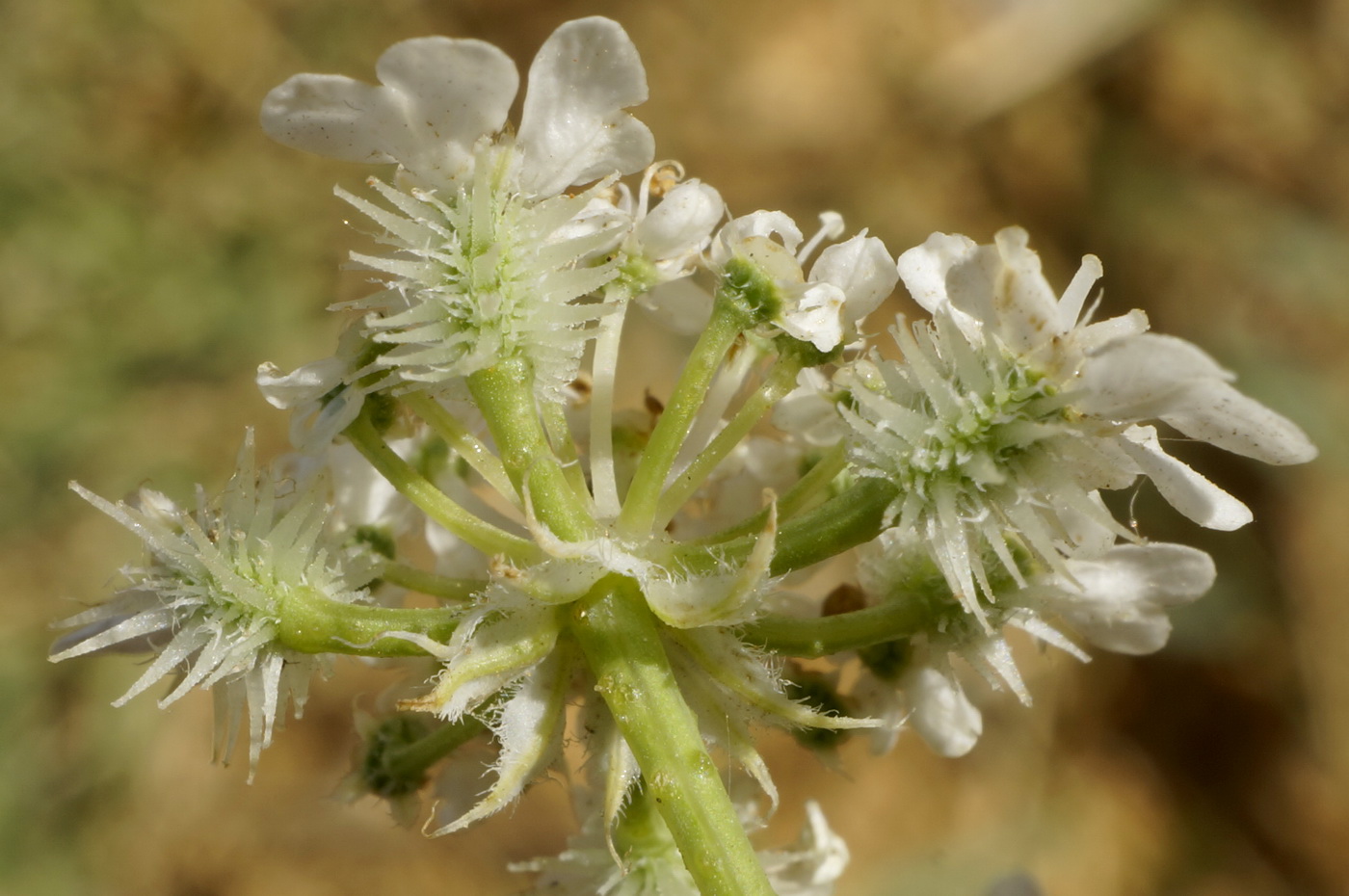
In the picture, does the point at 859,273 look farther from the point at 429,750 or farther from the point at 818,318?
the point at 429,750

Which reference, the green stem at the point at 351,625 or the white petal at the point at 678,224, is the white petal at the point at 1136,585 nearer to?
the white petal at the point at 678,224

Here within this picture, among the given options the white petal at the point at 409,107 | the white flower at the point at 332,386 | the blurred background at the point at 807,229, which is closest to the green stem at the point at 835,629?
the white flower at the point at 332,386

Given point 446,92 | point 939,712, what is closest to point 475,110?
point 446,92

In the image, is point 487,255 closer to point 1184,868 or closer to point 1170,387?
point 1170,387

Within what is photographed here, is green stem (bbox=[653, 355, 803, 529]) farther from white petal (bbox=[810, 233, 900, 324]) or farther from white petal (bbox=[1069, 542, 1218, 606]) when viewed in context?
white petal (bbox=[1069, 542, 1218, 606])

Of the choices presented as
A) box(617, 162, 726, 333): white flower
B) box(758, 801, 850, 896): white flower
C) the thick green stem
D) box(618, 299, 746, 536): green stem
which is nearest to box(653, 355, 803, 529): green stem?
box(618, 299, 746, 536): green stem

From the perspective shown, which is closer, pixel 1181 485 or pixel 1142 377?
pixel 1142 377
